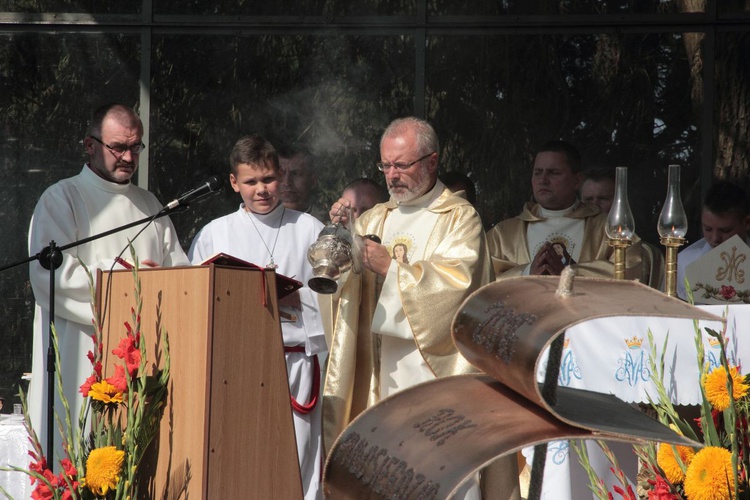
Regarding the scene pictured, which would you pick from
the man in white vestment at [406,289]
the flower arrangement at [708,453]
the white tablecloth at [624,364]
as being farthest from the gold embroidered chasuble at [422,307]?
the flower arrangement at [708,453]

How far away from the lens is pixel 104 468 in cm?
351

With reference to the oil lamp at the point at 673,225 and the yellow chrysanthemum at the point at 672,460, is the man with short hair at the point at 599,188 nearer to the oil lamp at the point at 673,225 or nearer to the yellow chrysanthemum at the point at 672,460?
the oil lamp at the point at 673,225

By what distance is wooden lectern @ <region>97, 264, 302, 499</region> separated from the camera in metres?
3.56

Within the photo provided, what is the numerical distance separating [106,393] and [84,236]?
5.45ft

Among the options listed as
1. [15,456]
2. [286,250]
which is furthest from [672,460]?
[15,456]

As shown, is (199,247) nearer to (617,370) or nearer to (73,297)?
(73,297)

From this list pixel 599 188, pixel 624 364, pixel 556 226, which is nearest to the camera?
pixel 624 364

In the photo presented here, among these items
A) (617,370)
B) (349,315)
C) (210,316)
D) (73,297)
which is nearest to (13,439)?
(73,297)

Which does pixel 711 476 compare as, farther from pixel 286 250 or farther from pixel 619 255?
pixel 286 250

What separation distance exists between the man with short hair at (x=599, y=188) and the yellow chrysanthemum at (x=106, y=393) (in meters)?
3.58

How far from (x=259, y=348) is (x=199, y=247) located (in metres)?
1.93

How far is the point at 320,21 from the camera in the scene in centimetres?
768

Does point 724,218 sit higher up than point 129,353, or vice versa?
point 724,218

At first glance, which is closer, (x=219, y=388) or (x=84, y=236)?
(x=219, y=388)
